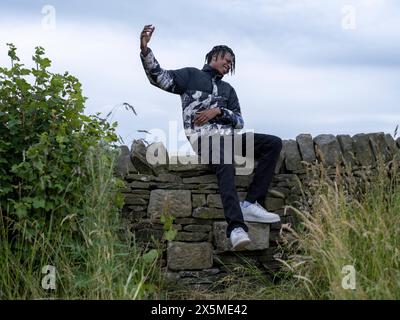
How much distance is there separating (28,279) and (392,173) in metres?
3.58

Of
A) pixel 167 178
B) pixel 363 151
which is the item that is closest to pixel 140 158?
pixel 167 178

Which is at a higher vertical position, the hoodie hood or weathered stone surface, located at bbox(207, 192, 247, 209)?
the hoodie hood

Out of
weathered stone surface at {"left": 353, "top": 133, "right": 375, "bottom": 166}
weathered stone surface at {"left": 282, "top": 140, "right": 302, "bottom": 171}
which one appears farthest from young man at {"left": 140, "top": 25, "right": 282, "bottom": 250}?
weathered stone surface at {"left": 353, "top": 133, "right": 375, "bottom": 166}

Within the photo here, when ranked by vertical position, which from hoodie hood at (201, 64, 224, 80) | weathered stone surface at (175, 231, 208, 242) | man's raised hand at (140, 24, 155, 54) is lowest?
weathered stone surface at (175, 231, 208, 242)

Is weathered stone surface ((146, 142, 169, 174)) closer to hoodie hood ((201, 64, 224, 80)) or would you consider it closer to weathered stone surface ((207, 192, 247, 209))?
weathered stone surface ((207, 192, 247, 209))

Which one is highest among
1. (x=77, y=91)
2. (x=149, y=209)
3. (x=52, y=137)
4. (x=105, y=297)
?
(x=77, y=91)

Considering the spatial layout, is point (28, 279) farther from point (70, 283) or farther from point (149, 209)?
point (149, 209)

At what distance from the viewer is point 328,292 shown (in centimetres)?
484

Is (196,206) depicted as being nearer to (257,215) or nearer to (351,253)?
(257,215)

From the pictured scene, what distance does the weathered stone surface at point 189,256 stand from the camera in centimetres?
642

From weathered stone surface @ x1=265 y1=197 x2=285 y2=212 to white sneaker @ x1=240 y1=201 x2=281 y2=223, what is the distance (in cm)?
22

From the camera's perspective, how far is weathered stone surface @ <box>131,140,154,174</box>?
658 centimetres

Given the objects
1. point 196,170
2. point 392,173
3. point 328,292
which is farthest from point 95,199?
point 392,173

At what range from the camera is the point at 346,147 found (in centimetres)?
695
